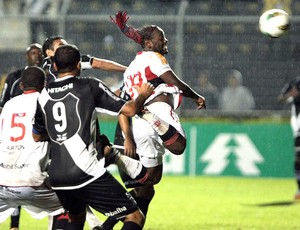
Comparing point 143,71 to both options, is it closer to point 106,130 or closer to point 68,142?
point 68,142

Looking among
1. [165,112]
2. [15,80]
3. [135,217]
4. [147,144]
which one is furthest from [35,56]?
[135,217]

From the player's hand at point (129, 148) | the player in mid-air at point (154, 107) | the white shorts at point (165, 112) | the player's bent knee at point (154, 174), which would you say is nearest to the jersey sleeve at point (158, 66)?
the player in mid-air at point (154, 107)

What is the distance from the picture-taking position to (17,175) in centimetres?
846

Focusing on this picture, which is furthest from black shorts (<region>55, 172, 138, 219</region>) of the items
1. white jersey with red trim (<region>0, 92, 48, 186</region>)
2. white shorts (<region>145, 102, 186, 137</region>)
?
white shorts (<region>145, 102, 186, 137</region>)

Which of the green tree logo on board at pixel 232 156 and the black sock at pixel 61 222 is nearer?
the black sock at pixel 61 222

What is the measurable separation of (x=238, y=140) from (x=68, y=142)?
10.5 meters

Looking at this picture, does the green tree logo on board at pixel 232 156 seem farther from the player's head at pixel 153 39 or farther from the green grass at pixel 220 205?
the player's head at pixel 153 39

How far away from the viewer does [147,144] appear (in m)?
9.67

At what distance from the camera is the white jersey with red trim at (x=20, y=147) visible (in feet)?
27.6

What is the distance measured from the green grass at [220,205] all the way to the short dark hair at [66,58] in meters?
3.54

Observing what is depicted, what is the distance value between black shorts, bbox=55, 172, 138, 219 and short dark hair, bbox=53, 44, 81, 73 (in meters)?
0.90

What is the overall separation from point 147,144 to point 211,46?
824cm

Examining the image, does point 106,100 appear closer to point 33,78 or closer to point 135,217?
point 135,217

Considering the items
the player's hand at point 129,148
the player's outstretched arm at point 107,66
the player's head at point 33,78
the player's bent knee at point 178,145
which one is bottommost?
the player's bent knee at point 178,145
